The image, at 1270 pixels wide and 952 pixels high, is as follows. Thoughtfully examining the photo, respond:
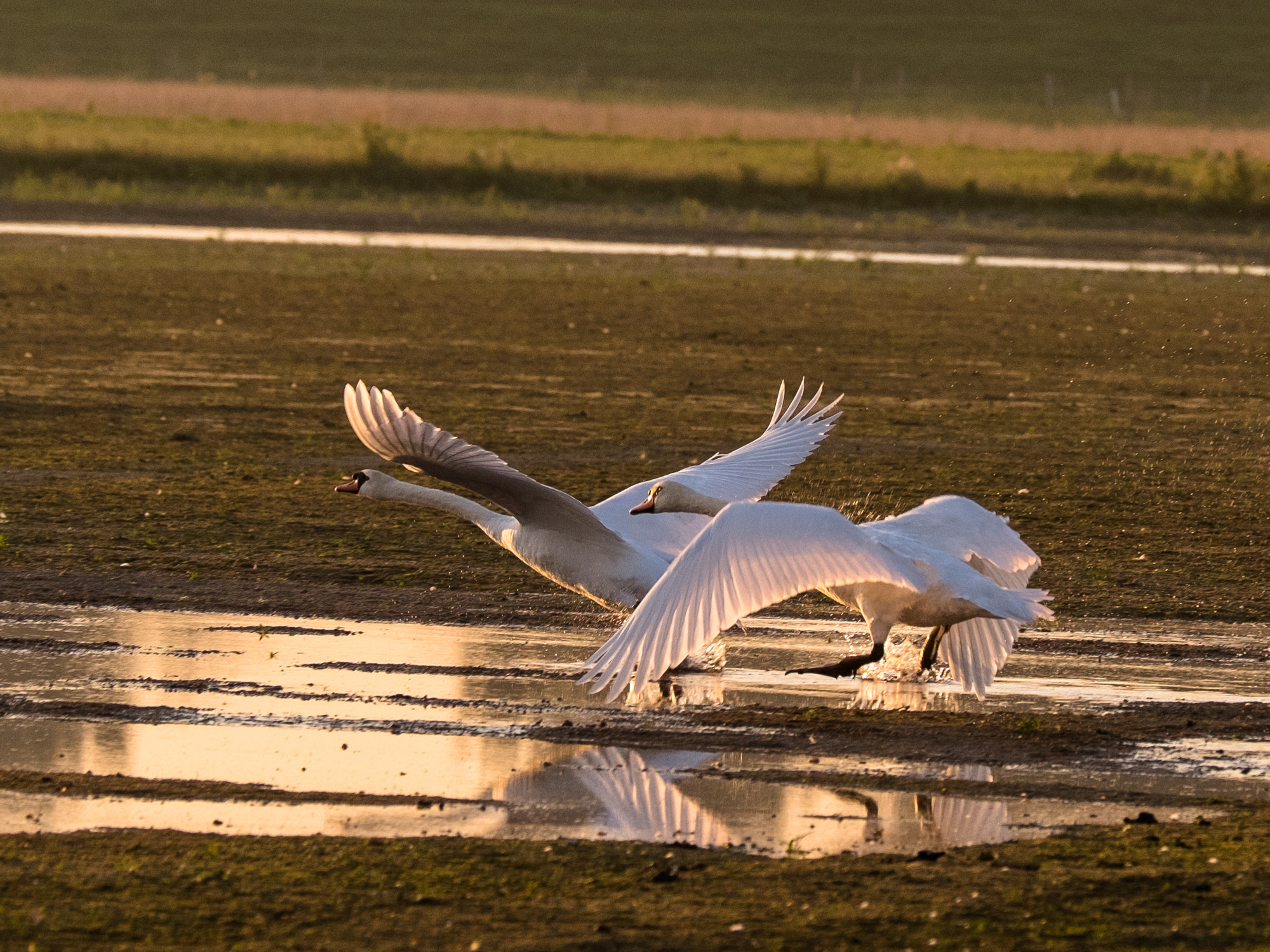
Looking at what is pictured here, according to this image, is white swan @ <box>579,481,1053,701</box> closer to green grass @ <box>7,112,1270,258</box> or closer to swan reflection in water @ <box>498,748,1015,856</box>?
swan reflection in water @ <box>498,748,1015,856</box>

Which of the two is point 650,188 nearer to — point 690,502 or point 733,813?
point 690,502

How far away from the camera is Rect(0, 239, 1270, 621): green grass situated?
10.3m

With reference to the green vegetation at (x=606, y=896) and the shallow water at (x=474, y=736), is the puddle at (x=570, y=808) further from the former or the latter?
the green vegetation at (x=606, y=896)

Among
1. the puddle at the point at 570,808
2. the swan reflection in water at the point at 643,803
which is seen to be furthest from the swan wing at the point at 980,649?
the swan reflection in water at the point at 643,803

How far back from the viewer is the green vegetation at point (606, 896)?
5.16 metres

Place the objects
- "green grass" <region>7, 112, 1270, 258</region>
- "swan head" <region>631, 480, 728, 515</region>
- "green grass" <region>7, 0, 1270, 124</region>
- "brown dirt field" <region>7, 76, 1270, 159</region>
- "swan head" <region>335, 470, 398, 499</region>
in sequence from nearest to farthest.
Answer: "swan head" <region>631, 480, 728, 515</region> → "swan head" <region>335, 470, 398, 499</region> → "green grass" <region>7, 112, 1270, 258</region> → "brown dirt field" <region>7, 76, 1270, 159</region> → "green grass" <region>7, 0, 1270, 124</region>

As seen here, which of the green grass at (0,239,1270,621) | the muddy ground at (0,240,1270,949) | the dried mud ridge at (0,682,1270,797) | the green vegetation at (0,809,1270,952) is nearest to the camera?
the green vegetation at (0,809,1270,952)

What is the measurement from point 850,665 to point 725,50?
2645 inches

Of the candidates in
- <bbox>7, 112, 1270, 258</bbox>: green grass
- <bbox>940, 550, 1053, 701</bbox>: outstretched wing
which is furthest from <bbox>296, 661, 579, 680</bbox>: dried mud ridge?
<bbox>7, 112, 1270, 258</bbox>: green grass

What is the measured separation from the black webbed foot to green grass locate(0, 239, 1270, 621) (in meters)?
1.83

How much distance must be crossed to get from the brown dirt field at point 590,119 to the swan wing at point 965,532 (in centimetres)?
3580

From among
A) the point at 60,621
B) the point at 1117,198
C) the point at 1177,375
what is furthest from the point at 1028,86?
the point at 60,621

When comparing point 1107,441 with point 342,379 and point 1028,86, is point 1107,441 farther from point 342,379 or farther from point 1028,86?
point 1028,86

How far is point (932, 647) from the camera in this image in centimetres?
789
